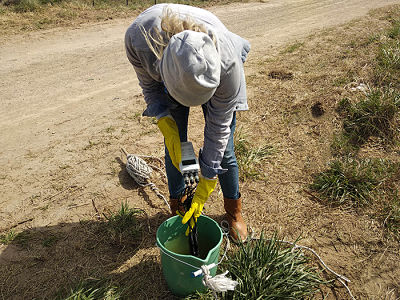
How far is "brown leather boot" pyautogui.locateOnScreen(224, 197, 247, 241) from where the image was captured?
7.55 ft

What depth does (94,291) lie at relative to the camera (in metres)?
1.84

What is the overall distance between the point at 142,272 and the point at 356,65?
412cm

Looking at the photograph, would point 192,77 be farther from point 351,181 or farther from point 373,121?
point 373,121

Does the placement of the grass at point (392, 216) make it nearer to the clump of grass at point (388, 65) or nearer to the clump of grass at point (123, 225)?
the clump of grass at point (123, 225)

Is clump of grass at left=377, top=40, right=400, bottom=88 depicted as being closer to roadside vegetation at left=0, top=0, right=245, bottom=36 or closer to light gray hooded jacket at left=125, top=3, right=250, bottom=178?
light gray hooded jacket at left=125, top=3, right=250, bottom=178

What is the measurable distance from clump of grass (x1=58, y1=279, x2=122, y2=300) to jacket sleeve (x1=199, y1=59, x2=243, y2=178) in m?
0.89

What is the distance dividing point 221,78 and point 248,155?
5.81 feet

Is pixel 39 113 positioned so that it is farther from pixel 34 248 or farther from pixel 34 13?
pixel 34 13

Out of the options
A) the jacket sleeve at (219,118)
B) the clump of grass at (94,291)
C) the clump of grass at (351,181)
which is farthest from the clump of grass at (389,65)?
the clump of grass at (94,291)

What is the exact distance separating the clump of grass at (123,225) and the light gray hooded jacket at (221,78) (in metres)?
0.87

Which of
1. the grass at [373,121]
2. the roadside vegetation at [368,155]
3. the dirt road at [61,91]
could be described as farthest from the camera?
the grass at [373,121]

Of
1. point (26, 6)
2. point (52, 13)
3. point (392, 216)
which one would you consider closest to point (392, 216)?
point (392, 216)

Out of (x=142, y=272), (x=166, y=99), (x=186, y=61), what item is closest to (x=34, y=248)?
(x=142, y=272)

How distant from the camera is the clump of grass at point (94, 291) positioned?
1835 mm
